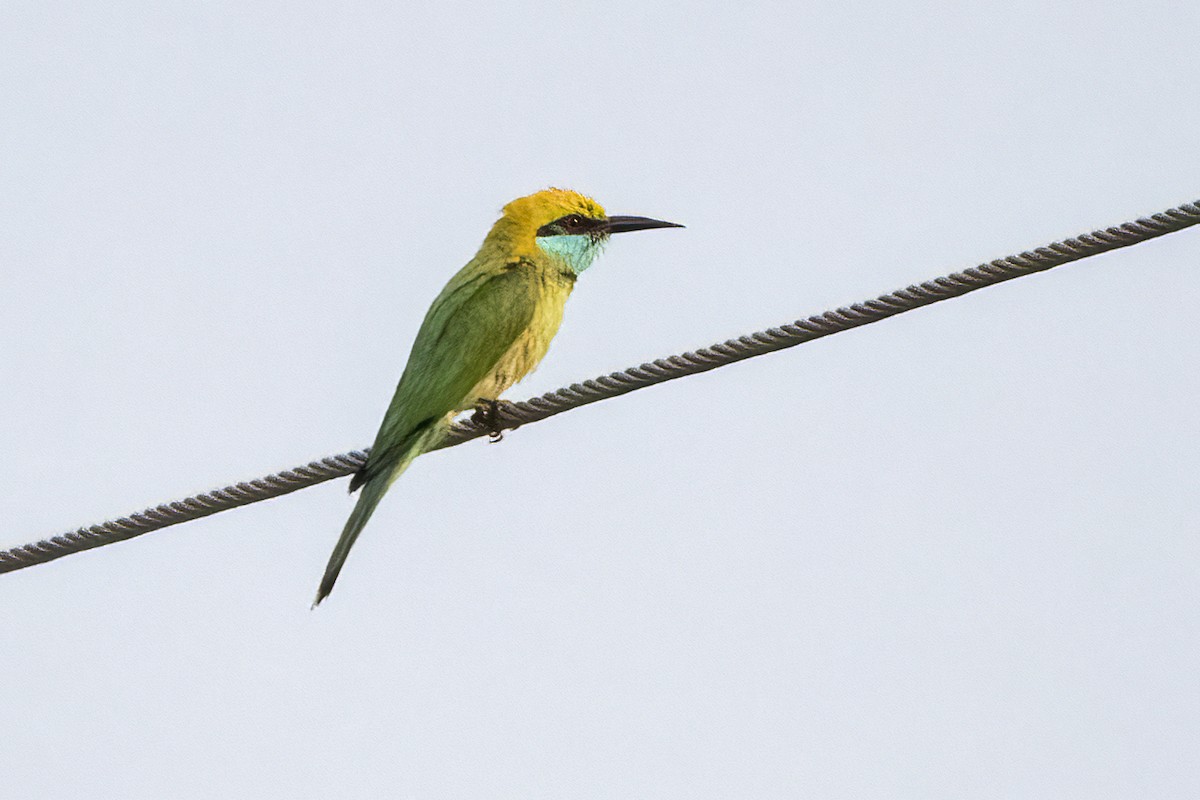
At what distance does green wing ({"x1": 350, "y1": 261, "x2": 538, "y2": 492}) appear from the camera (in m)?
5.00

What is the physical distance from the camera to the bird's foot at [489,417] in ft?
17.4

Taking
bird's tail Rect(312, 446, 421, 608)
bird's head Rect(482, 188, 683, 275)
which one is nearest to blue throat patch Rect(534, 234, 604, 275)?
bird's head Rect(482, 188, 683, 275)

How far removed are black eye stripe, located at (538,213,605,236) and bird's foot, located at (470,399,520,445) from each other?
2.77 feet

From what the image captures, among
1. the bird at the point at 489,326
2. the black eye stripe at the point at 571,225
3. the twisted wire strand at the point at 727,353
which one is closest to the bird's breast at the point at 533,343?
the bird at the point at 489,326

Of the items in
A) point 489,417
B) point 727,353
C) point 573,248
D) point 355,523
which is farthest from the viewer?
point 573,248

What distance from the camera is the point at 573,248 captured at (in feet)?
19.8

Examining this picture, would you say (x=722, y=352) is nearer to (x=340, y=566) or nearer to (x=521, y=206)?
(x=340, y=566)

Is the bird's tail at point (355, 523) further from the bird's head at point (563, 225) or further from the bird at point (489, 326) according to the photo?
the bird's head at point (563, 225)

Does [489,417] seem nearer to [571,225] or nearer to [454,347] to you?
[454,347]

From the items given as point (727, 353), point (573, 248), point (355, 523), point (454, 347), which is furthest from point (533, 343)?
point (727, 353)

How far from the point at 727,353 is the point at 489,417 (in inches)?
65.3

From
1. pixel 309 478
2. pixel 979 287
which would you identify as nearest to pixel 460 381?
pixel 309 478

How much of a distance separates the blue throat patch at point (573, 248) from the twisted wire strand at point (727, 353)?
1.88 metres

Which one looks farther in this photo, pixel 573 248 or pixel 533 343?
pixel 573 248
